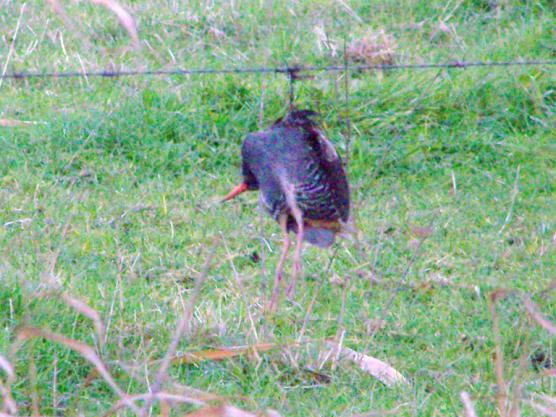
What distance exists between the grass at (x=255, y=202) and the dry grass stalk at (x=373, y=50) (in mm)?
98

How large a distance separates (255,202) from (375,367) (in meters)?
1.72

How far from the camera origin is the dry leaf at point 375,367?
3480 millimetres

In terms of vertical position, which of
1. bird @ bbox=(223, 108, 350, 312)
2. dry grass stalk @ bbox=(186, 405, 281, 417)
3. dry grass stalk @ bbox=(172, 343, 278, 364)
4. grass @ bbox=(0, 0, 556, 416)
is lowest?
grass @ bbox=(0, 0, 556, 416)

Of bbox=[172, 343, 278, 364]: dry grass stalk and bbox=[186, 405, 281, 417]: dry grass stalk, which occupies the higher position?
bbox=[186, 405, 281, 417]: dry grass stalk

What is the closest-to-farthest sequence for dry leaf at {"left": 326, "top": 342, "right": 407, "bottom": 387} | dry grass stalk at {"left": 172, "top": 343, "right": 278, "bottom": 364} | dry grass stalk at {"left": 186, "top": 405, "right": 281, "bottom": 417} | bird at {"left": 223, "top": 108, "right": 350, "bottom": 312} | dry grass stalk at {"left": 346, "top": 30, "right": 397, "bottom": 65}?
dry grass stalk at {"left": 186, "top": 405, "right": 281, "bottom": 417}, dry grass stalk at {"left": 172, "top": 343, "right": 278, "bottom": 364}, dry leaf at {"left": 326, "top": 342, "right": 407, "bottom": 387}, bird at {"left": 223, "top": 108, "right": 350, "bottom": 312}, dry grass stalk at {"left": 346, "top": 30, "right": 397, "bottom": 65}

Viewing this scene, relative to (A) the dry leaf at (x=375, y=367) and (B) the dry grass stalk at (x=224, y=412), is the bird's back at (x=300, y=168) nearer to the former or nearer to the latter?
(A) the dry leaf at (x=375, y=367)

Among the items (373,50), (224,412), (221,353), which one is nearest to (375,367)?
(221,353)

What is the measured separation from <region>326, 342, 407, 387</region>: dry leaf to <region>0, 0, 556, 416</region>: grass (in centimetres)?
4

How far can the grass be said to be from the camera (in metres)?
3.49

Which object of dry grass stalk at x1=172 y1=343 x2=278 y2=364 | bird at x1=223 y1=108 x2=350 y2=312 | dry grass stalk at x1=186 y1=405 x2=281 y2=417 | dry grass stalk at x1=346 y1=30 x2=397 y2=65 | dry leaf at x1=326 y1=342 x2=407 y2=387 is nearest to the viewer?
dry grass stalk at x1=186 y1=405 x2=281 y2=417

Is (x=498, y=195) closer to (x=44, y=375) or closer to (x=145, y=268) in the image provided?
(x=145, y=268)

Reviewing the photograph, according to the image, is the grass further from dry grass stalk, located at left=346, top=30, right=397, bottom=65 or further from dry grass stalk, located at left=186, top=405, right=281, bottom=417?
dry grass stalk, located at left=186, top=405, right=281, bottom=417

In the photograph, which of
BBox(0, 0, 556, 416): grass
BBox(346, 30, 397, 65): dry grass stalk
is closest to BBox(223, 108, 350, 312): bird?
BBox(0, 0, 556, 416): grass

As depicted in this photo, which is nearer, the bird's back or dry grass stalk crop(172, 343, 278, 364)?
dry grass stalk crop(172, 343, 278, 364)
